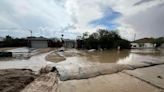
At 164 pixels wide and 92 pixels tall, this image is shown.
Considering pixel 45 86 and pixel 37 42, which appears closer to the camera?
pixel 45 86

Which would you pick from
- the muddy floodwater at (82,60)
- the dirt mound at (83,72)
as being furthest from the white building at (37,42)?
the dirt mound at (83,72)

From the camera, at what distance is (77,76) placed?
659cm

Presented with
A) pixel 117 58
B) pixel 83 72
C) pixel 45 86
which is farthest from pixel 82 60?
pixel 45 86

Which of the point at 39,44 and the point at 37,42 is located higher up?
the point at 37,42

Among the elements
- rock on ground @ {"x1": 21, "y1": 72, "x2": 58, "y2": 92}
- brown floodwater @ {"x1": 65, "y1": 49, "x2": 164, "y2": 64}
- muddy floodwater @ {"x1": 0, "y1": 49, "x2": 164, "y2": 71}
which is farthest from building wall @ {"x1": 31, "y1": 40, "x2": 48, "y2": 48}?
rock on ground @ {"x1": 21, "y1": 72, "x2": 58, "y2": 92}

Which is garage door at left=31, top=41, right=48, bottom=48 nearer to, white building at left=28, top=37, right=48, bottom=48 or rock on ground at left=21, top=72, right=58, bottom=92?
white building at left=28, top=37, right=48, bottom=48

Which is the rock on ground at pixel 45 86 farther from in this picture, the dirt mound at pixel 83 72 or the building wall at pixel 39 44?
the building wall at pixel 39 44

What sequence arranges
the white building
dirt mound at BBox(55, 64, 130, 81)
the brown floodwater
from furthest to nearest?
the white building
the brown floodwater
dirt mound at BBox(55, 64, 130, 81)

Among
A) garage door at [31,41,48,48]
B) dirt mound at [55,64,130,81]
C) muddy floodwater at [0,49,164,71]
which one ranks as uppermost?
garage door at [31,41,48,48]

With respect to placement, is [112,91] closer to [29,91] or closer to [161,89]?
[161,89]

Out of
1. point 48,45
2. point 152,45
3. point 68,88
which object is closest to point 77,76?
point 68,88

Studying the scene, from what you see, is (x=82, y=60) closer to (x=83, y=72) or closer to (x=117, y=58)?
(x=117, y=58)

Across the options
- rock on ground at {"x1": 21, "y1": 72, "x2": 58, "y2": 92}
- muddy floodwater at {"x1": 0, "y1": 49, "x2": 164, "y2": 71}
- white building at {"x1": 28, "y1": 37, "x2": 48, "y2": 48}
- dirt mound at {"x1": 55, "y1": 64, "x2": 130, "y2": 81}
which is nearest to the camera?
rock on ground at {"x1": 21, "y1": 72, "x2": 58, "y2": 92}

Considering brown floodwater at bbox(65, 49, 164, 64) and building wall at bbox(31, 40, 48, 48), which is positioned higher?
building wall at bbox(31, 40, 48, 48)
